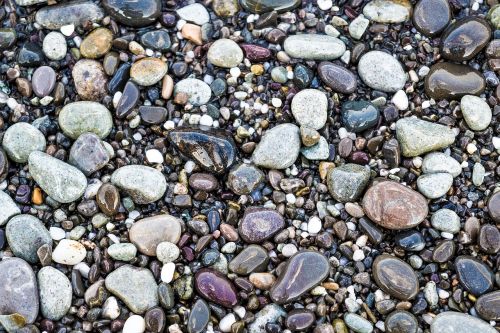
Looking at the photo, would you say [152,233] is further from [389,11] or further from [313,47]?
[389,11]

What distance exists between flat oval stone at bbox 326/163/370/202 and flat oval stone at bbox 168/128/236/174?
517 mm

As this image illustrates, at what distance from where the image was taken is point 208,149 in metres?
2.87

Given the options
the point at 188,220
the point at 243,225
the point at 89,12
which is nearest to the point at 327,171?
the point at 243,225

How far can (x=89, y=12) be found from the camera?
3.15 meters

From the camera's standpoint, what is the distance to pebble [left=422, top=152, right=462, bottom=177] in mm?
2889

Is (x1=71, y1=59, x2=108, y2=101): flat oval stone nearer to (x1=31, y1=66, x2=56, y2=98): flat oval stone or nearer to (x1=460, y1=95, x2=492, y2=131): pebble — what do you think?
(x1=31, y1=66, x2=56, y2=98): flat oval stone

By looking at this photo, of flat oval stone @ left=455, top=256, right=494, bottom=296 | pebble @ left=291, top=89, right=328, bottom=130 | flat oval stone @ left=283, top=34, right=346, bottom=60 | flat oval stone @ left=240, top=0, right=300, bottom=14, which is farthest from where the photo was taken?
flat oval stone @ left=240, top=0, right=300, bottom=14

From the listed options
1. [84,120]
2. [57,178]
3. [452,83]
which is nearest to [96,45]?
Answer: [84,120]

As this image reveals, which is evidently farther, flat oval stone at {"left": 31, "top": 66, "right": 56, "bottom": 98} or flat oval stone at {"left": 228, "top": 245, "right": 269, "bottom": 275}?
flat oval stone at {"left": 31, "top": 66, "right": 56, "bottom": 98}

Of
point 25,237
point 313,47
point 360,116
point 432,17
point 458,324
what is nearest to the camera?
point 458,324

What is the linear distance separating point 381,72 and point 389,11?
1.29 feet

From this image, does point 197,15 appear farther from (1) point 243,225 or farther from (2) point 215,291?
(2) point 215,291

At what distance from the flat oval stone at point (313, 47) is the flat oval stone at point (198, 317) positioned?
1.39 meters

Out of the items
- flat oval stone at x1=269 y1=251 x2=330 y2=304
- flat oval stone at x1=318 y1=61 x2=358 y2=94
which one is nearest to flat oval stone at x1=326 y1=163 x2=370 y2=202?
flat oval stone at x1=269 y1=251 x2=330 y2=304
